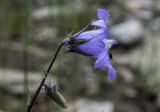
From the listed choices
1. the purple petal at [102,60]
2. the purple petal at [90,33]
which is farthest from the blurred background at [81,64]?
the purple petal at [102,60]

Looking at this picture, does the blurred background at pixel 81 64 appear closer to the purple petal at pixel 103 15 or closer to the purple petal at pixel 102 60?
the purple petal at pixel 103 15

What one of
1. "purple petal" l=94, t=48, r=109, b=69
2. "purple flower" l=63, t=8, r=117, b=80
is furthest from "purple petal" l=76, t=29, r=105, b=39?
"purple petal" l=94, t=48, r=109, b=69

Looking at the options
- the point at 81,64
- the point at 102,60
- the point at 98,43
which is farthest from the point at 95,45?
the point at 81,64

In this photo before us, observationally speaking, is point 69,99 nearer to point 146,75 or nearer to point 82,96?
point 82,96

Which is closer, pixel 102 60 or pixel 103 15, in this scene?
pixel 102 60

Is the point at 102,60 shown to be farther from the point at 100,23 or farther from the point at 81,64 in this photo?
the point at 81,64

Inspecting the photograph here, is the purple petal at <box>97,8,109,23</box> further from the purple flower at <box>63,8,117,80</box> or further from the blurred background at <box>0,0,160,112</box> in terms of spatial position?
the blurred background at <box>0,0,160,112</box>

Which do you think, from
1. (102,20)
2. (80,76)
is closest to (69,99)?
(80,76)
